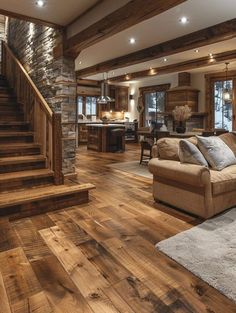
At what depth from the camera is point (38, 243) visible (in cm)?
238

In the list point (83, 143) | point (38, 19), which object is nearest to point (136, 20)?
point (38, 19)

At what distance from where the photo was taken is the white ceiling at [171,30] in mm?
3926

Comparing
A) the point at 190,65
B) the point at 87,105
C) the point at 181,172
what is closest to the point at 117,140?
the point at 190,65

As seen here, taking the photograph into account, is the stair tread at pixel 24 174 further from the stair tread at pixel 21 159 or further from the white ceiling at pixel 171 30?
the white ceiling at pixel 171 30

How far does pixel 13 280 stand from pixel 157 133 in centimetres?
467

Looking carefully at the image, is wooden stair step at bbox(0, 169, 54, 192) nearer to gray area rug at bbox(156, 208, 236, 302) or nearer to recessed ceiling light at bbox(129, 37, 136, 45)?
gray area rug at bbox(156, 208, 236, 302)

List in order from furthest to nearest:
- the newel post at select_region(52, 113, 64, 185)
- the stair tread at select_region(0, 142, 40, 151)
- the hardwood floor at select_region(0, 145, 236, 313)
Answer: the stair tread at select_region(0, 142, 40, 151)
the newel post at select_region(52, 113, 64, 185)
the hardwood floor at select_region(0, 145, 236, 313)

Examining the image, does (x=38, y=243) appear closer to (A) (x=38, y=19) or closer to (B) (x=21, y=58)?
(A) (x=38, y=19)

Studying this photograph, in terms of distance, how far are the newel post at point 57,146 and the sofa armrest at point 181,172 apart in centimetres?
132

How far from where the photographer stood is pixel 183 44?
17.3 feet

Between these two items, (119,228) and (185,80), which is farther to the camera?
(185,80)

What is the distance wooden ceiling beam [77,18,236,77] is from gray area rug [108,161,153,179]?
2.58 metres

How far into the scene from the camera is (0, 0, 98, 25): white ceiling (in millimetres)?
3557

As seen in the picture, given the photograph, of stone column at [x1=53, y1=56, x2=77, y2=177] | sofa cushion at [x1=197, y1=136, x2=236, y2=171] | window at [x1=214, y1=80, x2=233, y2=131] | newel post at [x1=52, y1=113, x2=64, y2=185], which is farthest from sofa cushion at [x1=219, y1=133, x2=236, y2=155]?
window at [x1=214, y1=80, x2=233, y2=131]
